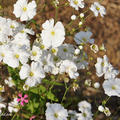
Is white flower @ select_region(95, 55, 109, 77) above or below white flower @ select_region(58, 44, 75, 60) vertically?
below

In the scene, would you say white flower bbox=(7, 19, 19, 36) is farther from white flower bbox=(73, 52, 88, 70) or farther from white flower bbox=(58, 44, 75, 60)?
white flower bbox=(73, 52, 88, 70)

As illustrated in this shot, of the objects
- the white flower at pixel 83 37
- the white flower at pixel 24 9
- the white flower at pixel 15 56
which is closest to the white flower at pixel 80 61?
the white flower at pixel 83 37

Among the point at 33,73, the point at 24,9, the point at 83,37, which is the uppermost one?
the point at 24,9

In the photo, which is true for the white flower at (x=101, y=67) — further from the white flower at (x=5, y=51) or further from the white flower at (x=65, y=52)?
the white flower at (x=5, y=51)

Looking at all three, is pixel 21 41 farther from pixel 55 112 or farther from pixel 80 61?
pixel 55 112

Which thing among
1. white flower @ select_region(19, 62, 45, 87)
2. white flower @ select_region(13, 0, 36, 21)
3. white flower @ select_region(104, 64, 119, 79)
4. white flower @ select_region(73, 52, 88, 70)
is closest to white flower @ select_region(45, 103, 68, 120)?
white flower @ select_region(19, 62, 45, 87)

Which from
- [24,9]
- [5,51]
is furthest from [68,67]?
[24,9]
